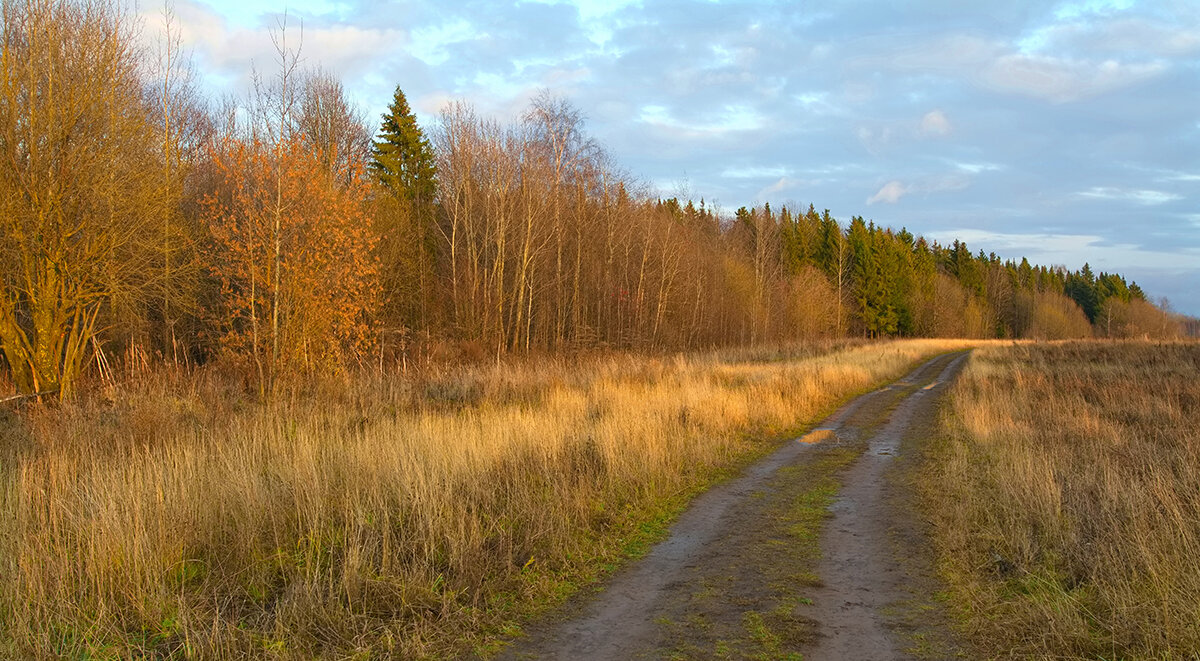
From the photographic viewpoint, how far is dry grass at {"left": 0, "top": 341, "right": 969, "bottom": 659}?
4.04 m

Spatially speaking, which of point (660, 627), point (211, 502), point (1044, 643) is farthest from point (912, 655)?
point (211, 502)

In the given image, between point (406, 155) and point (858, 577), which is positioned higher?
point (406, 155)

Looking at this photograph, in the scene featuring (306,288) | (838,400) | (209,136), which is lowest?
(838,400)

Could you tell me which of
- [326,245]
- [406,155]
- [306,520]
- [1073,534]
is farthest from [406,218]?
[1073,534]

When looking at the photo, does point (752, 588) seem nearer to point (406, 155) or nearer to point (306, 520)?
point (306, 520)

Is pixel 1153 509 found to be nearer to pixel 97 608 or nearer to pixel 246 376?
pixel 97 608

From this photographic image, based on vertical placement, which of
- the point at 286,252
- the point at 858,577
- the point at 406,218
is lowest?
the point at 858,577

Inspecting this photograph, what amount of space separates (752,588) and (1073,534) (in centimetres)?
269

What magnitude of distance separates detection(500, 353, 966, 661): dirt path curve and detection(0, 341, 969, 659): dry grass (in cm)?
46

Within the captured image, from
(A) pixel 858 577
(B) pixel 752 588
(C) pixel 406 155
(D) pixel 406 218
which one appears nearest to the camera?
(B) pixel 752 588

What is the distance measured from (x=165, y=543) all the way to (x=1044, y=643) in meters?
5.83

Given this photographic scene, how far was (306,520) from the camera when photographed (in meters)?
5.54

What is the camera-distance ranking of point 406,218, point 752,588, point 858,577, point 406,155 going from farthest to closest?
point 406,155
point 406,218
point 858,577
point 752,588

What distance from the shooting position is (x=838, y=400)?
723 inches
